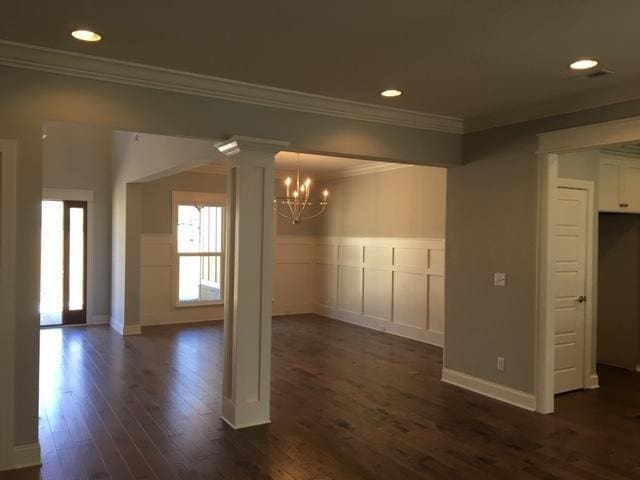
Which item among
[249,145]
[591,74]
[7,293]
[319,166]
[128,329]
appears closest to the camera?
[7,293]

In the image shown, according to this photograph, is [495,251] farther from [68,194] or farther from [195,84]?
[68,194]

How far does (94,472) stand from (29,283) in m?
1.23

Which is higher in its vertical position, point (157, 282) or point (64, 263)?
point (64, 263)

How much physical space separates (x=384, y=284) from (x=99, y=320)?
15.2 feet

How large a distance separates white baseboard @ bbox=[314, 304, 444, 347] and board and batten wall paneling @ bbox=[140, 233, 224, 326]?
2.56m

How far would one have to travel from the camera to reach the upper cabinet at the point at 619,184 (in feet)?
18.4

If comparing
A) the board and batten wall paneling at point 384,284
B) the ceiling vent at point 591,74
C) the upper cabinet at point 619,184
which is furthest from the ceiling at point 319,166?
the ceiling vent at point 591,74

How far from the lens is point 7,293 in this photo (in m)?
3.28

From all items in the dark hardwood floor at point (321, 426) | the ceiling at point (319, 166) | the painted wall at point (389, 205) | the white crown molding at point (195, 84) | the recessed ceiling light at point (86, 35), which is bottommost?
the dark hardwood floor at point (321, 426)

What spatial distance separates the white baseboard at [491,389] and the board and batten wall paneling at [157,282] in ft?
16.4

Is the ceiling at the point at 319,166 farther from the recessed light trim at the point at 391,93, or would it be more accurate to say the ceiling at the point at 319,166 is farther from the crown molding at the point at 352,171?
the recessed light trim at the point at 391,93

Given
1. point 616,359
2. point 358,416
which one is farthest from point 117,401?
point 616,359

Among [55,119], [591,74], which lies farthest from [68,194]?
[591,74]

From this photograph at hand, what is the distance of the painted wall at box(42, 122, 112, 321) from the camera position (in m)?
8.46
